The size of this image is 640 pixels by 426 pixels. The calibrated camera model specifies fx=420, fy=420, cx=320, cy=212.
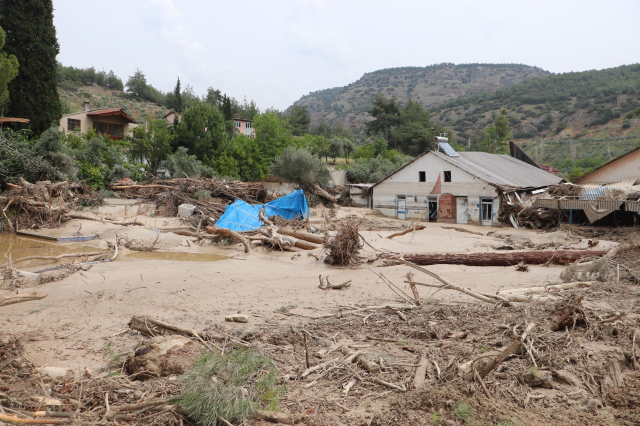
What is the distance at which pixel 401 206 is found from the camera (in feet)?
93.6

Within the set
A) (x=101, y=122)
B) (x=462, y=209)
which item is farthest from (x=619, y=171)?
(x=101, y=122)

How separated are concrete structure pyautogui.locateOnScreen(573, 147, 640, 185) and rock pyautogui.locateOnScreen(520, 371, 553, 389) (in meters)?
23.1

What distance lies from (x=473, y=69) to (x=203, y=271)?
563 ft

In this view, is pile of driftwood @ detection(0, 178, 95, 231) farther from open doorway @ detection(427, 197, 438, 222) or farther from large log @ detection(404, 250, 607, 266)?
open doorway @ detection(427, 197, 438, 222)

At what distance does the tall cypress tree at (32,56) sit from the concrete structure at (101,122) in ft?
33.1

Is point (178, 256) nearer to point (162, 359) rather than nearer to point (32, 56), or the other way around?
point (162, 359)

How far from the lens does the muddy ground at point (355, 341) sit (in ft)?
13.6

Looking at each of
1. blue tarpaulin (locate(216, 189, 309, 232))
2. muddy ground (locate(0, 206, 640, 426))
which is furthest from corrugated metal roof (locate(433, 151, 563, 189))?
muddy ground (locate(0, 206, 640, 426))

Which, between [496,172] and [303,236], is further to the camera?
[496,172]

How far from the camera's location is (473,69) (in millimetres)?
161000

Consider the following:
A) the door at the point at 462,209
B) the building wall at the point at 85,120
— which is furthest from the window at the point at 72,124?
the door at the point at 462,209

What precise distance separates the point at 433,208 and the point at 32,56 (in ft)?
90.5

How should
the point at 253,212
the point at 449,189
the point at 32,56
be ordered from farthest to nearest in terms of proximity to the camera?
the point at 32,56 → the point at 449,189 → the point at 253,212

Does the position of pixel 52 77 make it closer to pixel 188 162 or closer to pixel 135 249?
pixel 188 162
